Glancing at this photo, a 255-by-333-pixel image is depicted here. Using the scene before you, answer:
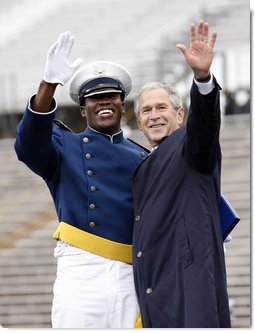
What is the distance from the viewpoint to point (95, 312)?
12.4 ft

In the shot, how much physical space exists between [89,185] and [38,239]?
7012 mm

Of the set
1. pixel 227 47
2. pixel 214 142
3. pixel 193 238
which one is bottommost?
pixel 193 238

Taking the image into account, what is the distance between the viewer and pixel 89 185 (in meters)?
3.91

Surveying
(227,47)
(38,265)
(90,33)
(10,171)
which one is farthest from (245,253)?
(90,33)

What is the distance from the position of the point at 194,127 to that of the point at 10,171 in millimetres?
9103

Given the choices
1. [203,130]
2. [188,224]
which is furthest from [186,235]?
[203,130]

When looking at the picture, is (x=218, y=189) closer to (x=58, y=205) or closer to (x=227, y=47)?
(x=58, y=205)

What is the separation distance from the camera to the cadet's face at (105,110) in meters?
3.90

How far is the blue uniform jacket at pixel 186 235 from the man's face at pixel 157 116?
115 millimetres

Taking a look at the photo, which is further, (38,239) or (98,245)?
(38,239)

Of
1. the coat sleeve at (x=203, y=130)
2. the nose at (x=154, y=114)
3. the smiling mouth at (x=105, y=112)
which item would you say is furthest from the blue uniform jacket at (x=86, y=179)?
the coat sleeve at (x=203, y=130)

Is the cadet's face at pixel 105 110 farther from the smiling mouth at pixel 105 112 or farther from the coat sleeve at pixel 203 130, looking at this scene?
the coat sleeve at pixel 203 130

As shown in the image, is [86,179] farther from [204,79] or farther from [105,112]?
[204,79]

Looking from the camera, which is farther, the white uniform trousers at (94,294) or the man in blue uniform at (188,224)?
the white uniform trousers at (94,294)
